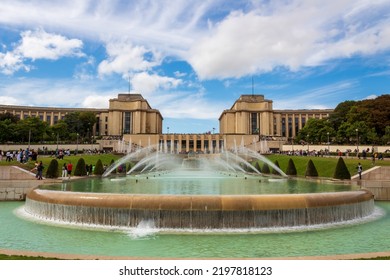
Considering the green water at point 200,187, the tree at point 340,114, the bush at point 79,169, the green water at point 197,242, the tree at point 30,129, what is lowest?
the green water at point 197,242

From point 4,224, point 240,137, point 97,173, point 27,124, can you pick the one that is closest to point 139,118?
point 240,137

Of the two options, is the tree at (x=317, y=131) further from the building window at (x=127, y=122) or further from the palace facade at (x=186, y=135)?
the building window at (x=127, y=122)

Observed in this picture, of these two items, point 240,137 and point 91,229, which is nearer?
point 91,229

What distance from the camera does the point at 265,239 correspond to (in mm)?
10945

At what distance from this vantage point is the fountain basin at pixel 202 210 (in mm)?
11984

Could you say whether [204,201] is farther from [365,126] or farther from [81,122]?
[81,122]

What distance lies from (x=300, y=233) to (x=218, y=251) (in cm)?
373

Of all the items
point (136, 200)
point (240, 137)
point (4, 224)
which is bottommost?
point (4, 224)

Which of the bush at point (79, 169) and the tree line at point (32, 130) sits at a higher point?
the tree line at point (32, 130)

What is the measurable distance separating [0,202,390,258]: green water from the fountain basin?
0.53m

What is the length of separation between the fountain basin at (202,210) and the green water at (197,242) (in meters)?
0.53

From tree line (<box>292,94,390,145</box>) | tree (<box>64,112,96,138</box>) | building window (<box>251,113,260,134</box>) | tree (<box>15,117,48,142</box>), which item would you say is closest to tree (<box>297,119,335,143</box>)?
tree line (<box>292,94,390,145</box>)

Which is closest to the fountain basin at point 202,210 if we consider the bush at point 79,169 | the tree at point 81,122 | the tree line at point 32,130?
the bush at point 79,169

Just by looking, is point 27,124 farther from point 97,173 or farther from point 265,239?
point 265,239
